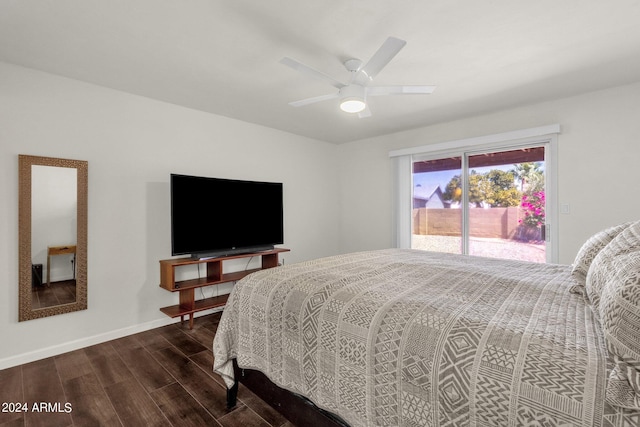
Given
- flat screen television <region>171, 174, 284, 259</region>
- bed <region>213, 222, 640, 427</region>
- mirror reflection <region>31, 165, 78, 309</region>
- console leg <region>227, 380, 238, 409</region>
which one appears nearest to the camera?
bed <region>213, 222, 640, 427</region>

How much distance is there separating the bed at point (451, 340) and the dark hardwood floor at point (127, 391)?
0.91 feet

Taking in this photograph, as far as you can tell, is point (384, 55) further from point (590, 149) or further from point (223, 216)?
point (590, 149)

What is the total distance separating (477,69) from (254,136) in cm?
274

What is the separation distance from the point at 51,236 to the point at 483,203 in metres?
4.70

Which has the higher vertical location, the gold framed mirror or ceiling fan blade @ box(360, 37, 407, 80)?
ceiling fan blade @ box(360, 37, 407, 80)

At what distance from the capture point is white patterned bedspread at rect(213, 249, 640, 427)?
80 cm

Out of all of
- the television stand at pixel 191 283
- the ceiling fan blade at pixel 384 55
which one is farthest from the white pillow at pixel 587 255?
the television stand at pixel 191 283

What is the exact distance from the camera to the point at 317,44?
209 centimetres

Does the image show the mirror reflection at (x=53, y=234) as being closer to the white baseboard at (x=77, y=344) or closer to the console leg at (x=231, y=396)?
the white baseboard at (x=77, y=344)

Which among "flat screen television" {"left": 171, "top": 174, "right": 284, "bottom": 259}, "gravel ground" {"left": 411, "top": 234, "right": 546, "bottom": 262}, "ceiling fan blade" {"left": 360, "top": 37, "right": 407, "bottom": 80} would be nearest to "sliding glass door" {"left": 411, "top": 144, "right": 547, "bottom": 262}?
"gravel ground" {"left": 411, "top": 234, "right": 546, "bottom": 262}

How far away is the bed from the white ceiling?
54.8 inches

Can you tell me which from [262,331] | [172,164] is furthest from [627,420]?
[172,164]

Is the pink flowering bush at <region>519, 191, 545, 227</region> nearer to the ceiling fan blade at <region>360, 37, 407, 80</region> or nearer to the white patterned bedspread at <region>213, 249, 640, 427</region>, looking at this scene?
the white patterned bedspread at <region>213, 249, 640, 427</region>

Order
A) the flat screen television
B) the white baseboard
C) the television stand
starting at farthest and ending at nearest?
the flat screen television, the television stand, the white baseboard
